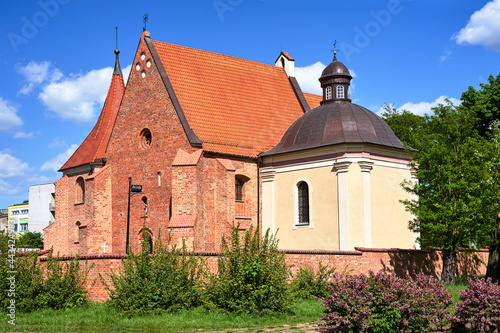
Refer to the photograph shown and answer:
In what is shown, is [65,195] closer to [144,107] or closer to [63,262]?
[144,107]

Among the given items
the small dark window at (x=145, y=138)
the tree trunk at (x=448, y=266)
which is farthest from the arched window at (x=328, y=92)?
the tree trunk at (x=448, y=266)

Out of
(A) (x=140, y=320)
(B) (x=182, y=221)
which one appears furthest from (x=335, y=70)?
(A) (x=140, y=320)

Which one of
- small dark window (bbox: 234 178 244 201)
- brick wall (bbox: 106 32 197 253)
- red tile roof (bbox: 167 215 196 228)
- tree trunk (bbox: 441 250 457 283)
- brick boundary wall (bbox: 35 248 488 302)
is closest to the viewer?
brick boundary wall (bbox: 35 248 488 302)

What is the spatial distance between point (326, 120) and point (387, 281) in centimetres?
1711

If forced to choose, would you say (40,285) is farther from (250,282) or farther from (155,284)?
(250,282)

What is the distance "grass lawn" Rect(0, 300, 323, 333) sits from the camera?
47.4 feet

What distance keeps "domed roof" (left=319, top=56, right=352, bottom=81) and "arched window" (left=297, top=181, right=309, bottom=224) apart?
727cm

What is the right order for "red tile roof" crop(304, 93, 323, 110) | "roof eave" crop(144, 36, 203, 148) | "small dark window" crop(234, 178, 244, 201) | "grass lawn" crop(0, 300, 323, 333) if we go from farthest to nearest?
"red tile roof" crop(304, 93, 323, 110) → "small dark window" crop(234, 178, 244, 201) → "roof eave" crop(144, 36, 203, 148) → "grass lawn" crop(0, 300, 323, 333)

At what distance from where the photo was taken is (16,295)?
687 inches

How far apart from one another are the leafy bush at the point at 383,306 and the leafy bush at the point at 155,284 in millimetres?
5107

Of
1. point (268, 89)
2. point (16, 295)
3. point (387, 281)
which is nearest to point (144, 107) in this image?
point (268, 89)

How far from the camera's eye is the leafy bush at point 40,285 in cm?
1747

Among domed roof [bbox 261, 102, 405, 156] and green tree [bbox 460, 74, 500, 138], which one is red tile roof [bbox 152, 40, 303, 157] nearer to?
domed roof [bbox 261, 102, 405, 156]

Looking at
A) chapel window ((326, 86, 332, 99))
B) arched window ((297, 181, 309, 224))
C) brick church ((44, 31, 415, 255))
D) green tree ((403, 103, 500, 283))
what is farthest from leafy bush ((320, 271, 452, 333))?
chapel window ((326, 86, 332, 99))
